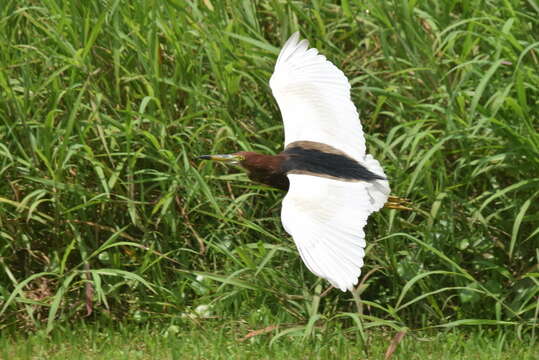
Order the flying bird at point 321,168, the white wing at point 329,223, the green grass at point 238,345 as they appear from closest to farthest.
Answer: the white wing at point 329,223 → the flying bird at point 321,168 → the green grass at point 238,345

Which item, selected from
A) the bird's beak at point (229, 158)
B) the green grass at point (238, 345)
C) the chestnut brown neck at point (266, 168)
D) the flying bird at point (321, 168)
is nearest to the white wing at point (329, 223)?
the flying bird at point (321, 168)

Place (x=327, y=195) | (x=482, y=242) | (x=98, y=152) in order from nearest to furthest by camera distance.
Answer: (x=327, y=195) < (x=482, y=242) < (x=98, y=152)

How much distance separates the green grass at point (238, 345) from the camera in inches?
133

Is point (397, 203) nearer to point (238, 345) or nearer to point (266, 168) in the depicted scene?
point (266, 168)

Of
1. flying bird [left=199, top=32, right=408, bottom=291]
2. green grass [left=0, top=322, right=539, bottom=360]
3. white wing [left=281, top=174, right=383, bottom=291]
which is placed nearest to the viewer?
white wing [left=281, top=174, right=383, bottom=291]

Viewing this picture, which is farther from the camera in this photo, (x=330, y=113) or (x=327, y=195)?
(x=330, y=113)

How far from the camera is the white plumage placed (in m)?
2.97

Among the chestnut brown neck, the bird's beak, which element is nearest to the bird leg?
the chestnut brown neck

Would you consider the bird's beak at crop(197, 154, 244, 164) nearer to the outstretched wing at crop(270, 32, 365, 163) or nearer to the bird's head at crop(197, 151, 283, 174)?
the bird's head at crop(197, 151, 283, 174)

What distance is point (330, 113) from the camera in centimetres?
392

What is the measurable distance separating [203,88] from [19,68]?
792mm

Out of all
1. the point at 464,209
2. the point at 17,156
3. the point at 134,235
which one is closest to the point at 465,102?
the point at 464,209

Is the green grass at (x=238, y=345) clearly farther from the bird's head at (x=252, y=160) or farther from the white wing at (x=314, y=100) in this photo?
the white wing at (x=314, y=100)

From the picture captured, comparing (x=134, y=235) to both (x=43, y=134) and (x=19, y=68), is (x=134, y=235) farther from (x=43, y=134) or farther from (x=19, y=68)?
(x=19, y=68)
